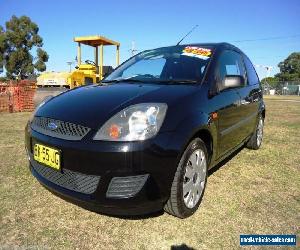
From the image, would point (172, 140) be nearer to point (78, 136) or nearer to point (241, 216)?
point (78, 136)

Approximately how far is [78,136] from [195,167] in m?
1.10

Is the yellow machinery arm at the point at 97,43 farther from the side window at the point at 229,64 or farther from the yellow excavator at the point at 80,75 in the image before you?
the side window at the point at 229,64

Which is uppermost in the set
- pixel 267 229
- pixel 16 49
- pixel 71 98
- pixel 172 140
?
pixel 16 49

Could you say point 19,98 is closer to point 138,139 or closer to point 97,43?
point 97,43

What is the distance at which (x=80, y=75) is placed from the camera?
12.4 meters

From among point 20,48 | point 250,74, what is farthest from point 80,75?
point 20,48

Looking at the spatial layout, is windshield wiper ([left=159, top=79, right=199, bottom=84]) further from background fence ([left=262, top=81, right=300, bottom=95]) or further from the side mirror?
background fence ([left=262, top=81, right=300, bottom=95])

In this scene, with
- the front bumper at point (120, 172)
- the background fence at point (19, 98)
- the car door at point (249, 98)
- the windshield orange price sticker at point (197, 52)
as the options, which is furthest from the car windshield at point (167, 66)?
the background fence at point (19, 98)

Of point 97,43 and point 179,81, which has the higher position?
point 97,43

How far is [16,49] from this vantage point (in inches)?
1645

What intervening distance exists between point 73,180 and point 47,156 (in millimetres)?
329

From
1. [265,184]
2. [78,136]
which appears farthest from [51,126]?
[265,184]

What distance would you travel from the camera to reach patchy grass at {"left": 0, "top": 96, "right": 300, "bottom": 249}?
2.53m

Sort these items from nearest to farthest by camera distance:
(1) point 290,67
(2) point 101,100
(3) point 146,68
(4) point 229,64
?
(2) point 101,100 → (3) point 146,68 → (4) point 229,64 → (1) point 290,67
